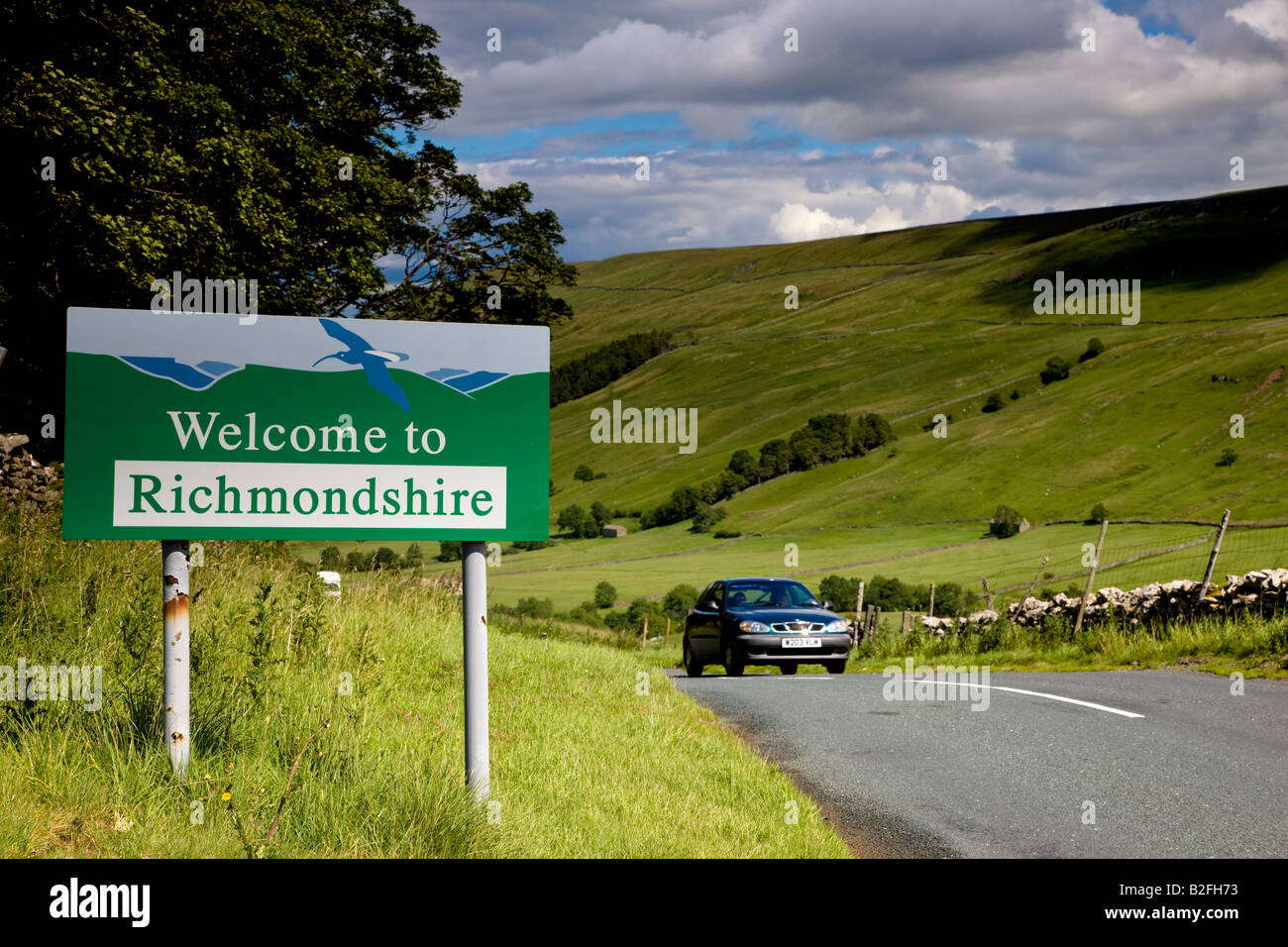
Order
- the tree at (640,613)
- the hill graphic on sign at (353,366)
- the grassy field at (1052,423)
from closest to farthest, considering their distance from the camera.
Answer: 1. the hill graphic on sign at (353,366)
2. the tree at (640,613)
3. the grassy field at (1052,423)

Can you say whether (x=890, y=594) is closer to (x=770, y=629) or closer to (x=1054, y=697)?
(x=770, y=629)

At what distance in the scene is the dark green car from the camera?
56.4ft

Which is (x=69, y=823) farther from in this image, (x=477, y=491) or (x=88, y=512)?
(x=477, y=491)

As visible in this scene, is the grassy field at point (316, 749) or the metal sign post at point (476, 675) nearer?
the grassy field at point (316, 749)

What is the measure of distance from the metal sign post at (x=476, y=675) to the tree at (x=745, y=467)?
150568 mm

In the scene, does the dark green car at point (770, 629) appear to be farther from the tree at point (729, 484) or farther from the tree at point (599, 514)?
the tree at point (729, 484)

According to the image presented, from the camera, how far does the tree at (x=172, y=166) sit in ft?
59.2

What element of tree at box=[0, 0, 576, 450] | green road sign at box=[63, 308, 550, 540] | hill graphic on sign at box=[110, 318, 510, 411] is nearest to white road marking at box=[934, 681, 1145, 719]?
green road sign at box=[63, 308, 550, 540]

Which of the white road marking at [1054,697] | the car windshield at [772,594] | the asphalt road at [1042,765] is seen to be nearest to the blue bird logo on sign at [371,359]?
the asphalt road at [1042,765]

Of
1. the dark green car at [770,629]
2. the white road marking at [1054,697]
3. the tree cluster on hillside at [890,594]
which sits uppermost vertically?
the dark green car at [770,629]

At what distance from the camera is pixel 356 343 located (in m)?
5.84

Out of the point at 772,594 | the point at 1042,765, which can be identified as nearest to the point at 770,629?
the point at 772,594

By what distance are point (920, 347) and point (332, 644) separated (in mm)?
197085
